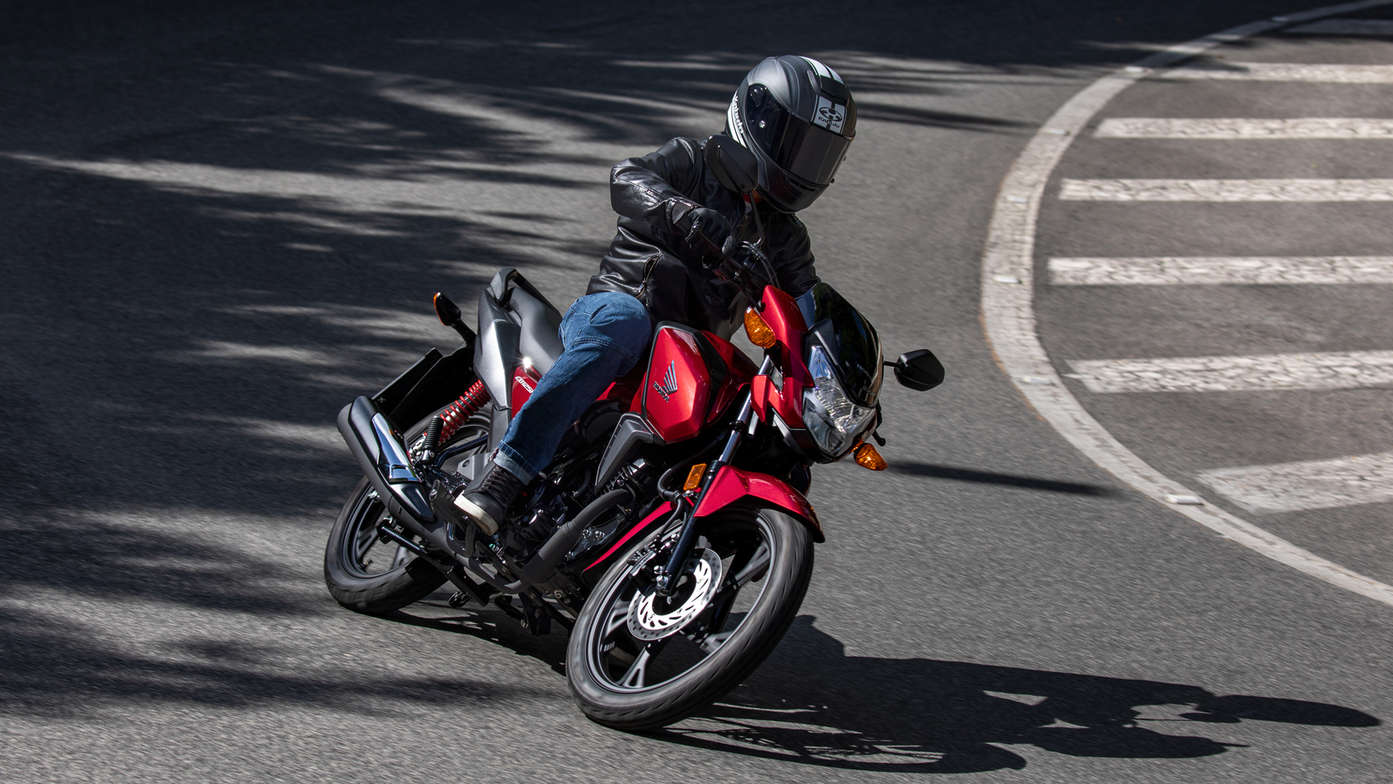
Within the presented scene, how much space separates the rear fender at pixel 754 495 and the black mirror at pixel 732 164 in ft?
2.55

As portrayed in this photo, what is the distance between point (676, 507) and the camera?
4.32 metres

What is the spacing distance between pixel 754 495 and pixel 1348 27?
1424 centimetres

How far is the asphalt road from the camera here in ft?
13.9

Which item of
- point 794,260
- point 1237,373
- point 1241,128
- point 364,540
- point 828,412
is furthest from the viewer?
point 1241,128

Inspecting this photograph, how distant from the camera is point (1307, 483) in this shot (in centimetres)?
712

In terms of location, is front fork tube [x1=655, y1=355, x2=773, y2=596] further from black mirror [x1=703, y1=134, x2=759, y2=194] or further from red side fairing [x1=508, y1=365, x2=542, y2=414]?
red side fairing [x1=508, y1=365, x2=542, y2=414]

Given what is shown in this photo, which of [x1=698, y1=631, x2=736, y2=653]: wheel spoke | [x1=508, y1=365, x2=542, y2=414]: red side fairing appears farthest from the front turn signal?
[x1=508, y1=365, x2=542, y2=414]: red side fairing

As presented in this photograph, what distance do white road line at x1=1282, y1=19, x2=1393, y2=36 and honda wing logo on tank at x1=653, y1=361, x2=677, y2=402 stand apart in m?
13.5

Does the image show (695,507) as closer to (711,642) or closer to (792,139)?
(711,642)

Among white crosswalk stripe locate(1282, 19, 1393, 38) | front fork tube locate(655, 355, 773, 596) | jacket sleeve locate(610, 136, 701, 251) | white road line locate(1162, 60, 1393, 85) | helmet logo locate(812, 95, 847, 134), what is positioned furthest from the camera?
white crosswalk stripe locate(1282, 19, 1393, 38)

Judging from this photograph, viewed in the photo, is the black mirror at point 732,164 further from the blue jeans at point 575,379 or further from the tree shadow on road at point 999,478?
the tree shadow on road at point 999,478

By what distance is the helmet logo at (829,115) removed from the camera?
4402 millimetres

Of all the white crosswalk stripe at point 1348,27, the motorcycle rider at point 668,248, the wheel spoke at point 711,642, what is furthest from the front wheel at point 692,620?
the white crosswalk stripe at point 1348,27

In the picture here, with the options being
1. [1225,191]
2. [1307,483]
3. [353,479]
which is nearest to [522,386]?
[353,479]
